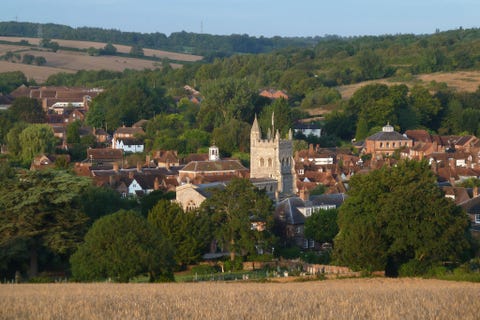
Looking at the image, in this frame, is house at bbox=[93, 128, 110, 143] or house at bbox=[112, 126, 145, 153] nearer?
house at bbox=[112, 126, 145, 153]

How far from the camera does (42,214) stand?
4784 cm

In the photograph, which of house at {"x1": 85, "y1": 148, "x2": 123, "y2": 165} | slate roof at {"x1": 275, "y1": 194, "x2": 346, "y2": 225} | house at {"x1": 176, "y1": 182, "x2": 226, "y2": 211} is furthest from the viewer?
house at {"x1": 85, "y1": 148, "x2": 123, "y2": 165}

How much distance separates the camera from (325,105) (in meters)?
122

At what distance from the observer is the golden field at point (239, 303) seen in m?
24.4

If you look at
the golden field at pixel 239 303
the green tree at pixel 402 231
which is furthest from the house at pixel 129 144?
the golden field at pixel 239 303

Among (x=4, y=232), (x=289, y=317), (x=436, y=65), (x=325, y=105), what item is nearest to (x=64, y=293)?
(x=289, y=317)

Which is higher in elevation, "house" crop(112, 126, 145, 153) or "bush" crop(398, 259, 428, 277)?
"bush" crop(398, 259, 428, 277)

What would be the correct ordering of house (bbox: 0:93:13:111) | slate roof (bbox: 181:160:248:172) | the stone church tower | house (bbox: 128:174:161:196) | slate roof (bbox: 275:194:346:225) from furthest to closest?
house (bbox: 0:93:13:111)
slate roof (bbox: 181:160:248:172)
house (bbox: 128:174:161:196)
the stone church tower
slate roof (bbox: 275:194:346:225)

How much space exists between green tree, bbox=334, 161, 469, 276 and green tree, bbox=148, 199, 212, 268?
21.1 ft

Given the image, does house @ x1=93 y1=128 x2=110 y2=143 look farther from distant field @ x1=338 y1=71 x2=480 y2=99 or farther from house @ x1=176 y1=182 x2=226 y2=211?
house @ x1=176 y1=182 x2=226 y2=211

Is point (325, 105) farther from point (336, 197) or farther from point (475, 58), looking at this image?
point (336, 197)

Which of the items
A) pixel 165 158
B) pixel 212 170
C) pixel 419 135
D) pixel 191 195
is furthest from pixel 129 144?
pixel 191 195

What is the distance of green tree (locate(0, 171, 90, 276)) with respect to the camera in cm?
4656

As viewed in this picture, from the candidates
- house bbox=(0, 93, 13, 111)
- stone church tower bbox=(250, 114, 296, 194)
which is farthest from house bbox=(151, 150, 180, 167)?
house bbox=(0, 93, 13, 111)
